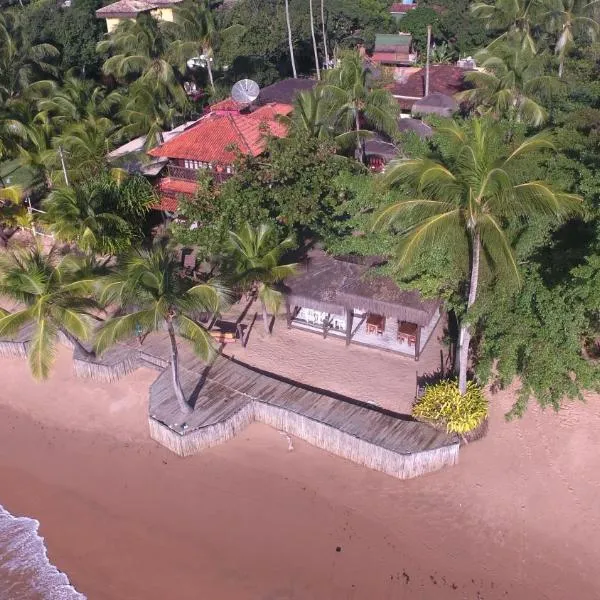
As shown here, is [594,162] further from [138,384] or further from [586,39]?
[586,39]

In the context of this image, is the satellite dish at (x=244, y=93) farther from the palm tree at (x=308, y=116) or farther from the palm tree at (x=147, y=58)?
the palm tree at (x=308, y=116)

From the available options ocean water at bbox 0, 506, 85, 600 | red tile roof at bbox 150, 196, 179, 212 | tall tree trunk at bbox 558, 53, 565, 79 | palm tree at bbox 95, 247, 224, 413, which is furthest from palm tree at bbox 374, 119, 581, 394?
tall tree trunk at bbox 558, 53, 565, 79

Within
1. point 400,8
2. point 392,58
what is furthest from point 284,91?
point 400,8

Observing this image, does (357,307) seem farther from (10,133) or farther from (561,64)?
(561,64)

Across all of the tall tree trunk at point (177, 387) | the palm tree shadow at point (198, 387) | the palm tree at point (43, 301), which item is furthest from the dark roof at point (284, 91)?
the tall tree trunk at point (177, 387)

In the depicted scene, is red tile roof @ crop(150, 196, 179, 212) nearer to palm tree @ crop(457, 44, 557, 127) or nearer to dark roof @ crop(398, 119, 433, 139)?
dark roof @ crop(398, 119, 433, 139)

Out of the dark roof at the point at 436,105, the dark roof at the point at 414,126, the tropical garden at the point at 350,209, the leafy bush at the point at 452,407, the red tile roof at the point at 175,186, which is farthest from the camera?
the dark roof at the point at 436,105
